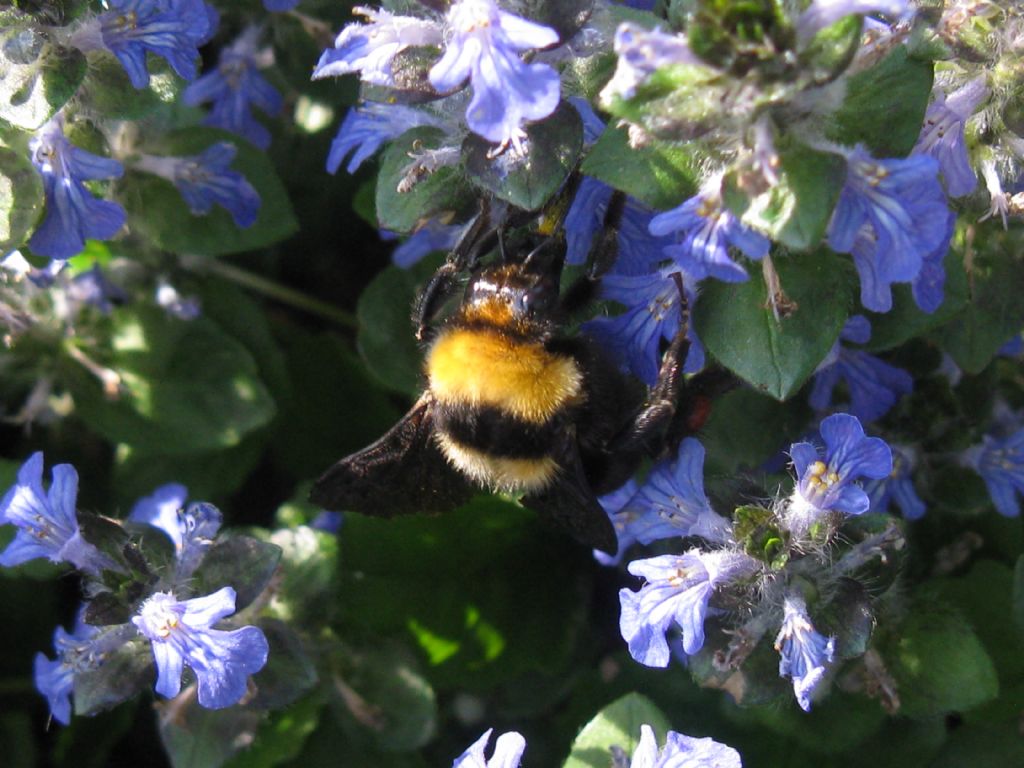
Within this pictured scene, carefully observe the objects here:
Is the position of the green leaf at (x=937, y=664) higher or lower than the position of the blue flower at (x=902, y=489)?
lower

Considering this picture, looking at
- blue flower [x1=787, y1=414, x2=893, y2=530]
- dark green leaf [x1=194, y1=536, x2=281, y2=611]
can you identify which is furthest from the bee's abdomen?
dark green leaf [x1=194, y1=536, x2=281, y2=611]

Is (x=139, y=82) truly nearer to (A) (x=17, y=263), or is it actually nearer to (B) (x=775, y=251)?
(A) (x=17, y=263)

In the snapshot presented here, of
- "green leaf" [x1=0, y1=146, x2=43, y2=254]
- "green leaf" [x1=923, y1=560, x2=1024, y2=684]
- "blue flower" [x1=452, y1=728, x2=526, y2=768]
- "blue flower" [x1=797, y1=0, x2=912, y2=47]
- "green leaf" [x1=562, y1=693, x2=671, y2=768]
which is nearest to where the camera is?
"blue flower" [x1=797, y1=0, x2=912, y2=47]

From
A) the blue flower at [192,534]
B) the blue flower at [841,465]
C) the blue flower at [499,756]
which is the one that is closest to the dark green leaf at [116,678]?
the blue flower at [192,534]

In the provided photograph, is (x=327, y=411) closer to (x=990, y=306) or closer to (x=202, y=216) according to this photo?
(x=202, y=216)

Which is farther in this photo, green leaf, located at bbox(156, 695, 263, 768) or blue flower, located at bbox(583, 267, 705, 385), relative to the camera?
green leaf, located at bbox(156, 695, 263, 768)

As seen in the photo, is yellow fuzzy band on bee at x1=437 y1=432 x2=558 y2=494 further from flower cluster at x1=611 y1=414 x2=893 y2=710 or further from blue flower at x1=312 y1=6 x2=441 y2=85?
blue flower at x1=312 y1=6 x2=441 y2=85

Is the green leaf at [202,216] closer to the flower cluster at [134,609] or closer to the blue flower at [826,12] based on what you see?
the flower cluster at [134,609]
